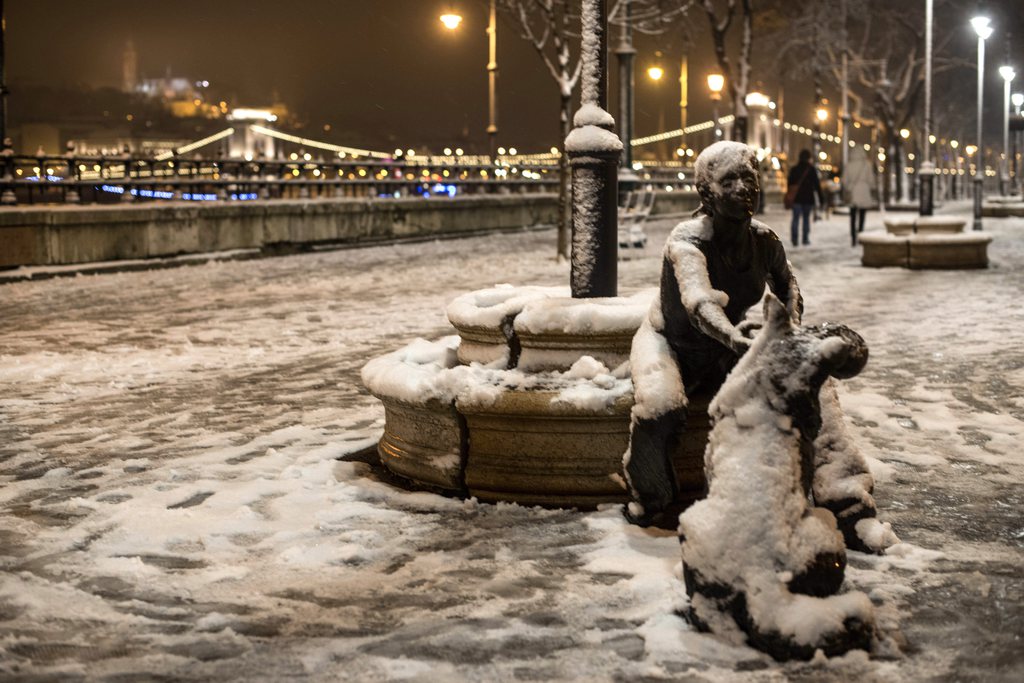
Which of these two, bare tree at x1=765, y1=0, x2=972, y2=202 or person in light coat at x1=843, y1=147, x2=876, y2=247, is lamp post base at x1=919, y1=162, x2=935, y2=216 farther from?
bare tree at x1=765, y1=0, x2=972, y2=202

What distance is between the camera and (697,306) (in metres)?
4.95

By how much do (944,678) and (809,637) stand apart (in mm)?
387

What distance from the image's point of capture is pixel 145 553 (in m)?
5.13

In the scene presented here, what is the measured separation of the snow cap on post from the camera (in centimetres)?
500

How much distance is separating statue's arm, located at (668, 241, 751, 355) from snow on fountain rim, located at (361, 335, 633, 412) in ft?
2.31

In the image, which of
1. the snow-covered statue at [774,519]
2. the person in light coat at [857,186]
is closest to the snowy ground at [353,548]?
the snow-covered statue at [774,519]

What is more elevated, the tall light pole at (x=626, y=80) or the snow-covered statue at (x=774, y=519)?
the tall light pole at (x=626, y=80)

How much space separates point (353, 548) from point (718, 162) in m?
2.07

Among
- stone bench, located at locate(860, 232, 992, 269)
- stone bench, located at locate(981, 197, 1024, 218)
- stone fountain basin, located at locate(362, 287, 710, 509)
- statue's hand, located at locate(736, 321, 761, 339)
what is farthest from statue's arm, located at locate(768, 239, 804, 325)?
stone bench, located at locate(981, 197, 1024, 218)

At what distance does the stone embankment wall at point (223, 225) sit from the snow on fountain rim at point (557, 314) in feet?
46.6

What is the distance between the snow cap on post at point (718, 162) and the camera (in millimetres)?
5004

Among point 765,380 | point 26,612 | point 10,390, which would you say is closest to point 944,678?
point 765,380

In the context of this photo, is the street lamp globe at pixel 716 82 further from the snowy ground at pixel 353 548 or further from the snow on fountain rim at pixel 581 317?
the snow on fountain rim at pixel 581 317

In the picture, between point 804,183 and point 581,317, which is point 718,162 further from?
point 804,183
